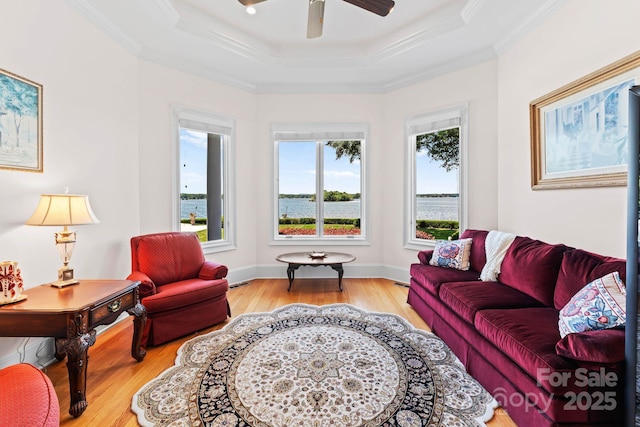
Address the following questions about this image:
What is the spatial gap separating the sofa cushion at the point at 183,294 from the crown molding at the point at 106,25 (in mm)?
2674

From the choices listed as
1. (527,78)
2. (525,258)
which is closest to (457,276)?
(525,258)

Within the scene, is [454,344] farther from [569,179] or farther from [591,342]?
[569,179]

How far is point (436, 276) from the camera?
309 centimetres

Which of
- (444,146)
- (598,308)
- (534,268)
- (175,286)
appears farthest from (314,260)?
(598,308)

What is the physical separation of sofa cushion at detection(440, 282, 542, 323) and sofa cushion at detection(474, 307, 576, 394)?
0.11 meters

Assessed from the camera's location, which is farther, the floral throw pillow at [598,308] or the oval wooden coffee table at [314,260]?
the oval wooden coffee table at [314,260]

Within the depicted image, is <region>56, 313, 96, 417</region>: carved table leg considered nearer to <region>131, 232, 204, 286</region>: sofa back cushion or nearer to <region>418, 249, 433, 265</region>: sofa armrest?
<region>131, 232, 204, 286</region>: sofa back cushion

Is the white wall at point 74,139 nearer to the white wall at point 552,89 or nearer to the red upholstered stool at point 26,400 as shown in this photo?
the red upholstered stool at point 26,400

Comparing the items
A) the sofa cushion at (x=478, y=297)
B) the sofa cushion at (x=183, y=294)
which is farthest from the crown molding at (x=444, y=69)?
the sofa cushion at (x=183, y=294)

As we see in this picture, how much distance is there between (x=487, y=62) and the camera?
378 centimetres

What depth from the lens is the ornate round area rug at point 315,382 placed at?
5.97ft

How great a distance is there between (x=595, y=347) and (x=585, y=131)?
74.6 inches

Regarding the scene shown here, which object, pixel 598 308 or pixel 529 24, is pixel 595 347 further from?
pixel 529 24

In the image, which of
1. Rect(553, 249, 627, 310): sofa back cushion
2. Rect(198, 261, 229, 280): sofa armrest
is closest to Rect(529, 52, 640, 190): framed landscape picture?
Rect(553, 249, 627, 310): sofa back cushion
